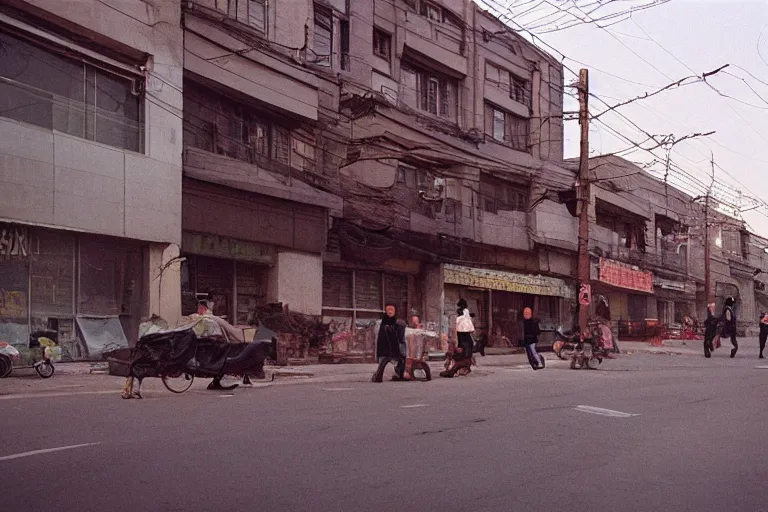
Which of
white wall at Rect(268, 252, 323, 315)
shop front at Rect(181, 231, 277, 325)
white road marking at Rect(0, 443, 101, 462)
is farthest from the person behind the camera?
white wall at Rect(268, 252, 323, 315)

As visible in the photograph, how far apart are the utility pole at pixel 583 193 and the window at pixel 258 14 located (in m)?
9.77

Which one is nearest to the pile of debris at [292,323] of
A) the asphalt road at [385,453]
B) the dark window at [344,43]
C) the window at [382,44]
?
the dark window at [344,43]

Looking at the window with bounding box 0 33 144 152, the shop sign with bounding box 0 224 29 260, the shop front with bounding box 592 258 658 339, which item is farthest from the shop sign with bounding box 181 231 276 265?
the shop front with bounding box 592 258 658 339

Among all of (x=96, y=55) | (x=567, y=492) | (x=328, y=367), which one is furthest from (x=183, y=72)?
(x=567, y=492)

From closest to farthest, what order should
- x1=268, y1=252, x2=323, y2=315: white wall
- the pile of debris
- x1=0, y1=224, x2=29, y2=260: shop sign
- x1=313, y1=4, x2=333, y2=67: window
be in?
x1=0, y1=224, x2=29, y2=260: shop sign < the pile of debris < x1=268, y1=252, x2=323, y2=315: white wall < x1=313, y1=4, x2=333, y2=67: window

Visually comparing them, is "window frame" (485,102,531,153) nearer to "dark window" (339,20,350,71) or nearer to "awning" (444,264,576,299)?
"awning" (444,264,576,299)

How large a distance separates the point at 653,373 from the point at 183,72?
45.3ft

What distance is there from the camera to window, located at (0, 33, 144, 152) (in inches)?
723

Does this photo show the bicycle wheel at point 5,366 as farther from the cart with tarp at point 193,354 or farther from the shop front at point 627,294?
the shop front at point 627,294

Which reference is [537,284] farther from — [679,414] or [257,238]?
[679,414]

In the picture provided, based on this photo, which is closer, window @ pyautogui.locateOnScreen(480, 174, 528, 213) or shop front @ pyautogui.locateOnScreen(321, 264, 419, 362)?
shop front @ pyautogui.locateOnScreen(321, 264, 419, 362)

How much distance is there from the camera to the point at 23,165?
18016 millimetres

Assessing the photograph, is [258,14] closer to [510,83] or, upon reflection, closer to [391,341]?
[391,341]

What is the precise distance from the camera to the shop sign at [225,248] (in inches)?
890
